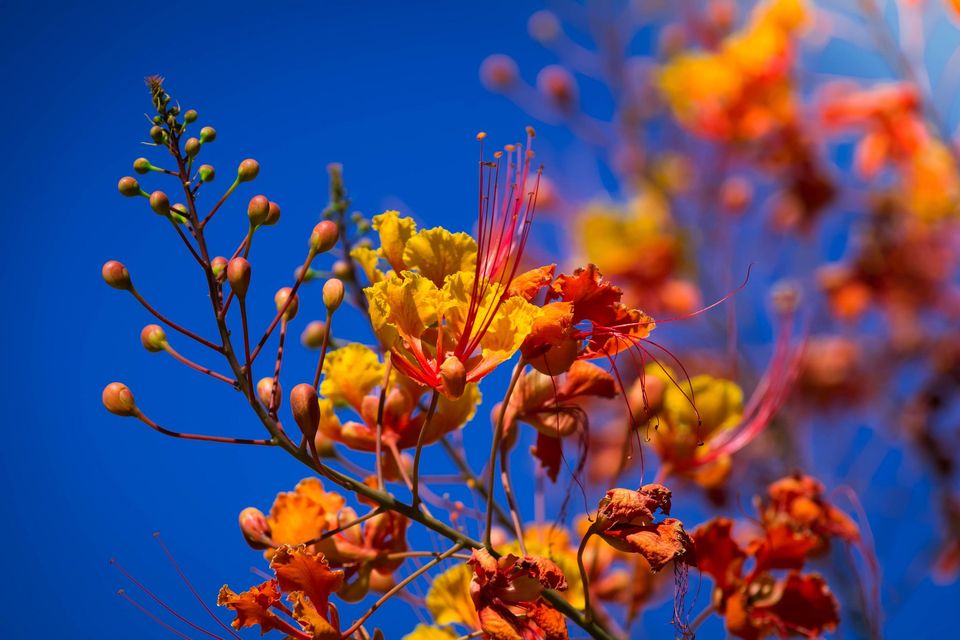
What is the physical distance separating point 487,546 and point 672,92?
12.4ft

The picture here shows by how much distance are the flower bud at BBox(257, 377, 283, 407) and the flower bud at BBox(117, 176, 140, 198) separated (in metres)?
0.27

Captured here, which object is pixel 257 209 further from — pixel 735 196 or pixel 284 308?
pixel 735 196

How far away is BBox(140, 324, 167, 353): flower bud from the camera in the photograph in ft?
3.47

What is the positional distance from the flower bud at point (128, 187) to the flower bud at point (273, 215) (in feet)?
0.50

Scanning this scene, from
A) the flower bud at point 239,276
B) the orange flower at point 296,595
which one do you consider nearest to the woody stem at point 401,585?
the orange flower at point 296,595

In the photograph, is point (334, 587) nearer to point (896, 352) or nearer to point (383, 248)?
point (383, 248)

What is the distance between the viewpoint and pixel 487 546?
1053 mm

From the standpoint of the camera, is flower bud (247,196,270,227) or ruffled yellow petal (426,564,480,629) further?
ruffled yellow petal (426,564,480,629)

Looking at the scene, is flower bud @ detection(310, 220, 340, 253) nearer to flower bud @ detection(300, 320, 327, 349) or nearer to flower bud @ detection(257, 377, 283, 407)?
flower bud @ detection(257, 377, 283, 407)

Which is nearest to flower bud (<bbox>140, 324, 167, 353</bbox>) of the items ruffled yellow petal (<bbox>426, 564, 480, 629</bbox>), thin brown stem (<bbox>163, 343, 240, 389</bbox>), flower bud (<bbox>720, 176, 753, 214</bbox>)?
thin brown stem (<bbox>163, 343, 240, 389</bbox>)

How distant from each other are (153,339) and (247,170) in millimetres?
234

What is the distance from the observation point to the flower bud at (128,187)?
1027 mm

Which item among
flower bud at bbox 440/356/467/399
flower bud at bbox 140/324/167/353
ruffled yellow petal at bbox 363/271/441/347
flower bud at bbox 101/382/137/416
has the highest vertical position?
ruffled yellow petal at bbox 363/271/441/347

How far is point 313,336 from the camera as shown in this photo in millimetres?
1527
